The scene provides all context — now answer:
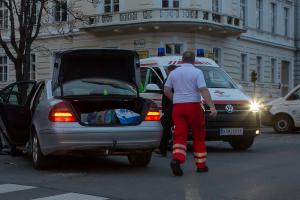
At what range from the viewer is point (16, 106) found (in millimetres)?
10836

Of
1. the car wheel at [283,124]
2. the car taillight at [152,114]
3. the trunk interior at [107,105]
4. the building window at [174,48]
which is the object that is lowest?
the car wheel at [283,124]

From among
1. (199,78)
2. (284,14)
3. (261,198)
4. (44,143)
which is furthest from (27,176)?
(284,14)

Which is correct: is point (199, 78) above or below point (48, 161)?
above

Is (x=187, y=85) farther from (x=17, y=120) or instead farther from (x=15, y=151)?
(x=15, y=151)

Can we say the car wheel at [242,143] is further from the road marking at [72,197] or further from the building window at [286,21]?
the building window at [286,21]

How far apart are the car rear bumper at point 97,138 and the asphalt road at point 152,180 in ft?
1.39

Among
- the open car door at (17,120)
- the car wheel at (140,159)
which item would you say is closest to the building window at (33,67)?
the open car door at (17,120)

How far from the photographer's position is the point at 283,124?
20.8m

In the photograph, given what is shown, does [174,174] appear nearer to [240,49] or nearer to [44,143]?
[44,143]

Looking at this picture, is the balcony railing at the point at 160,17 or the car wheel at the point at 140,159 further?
the balcony railing at the point at 160,17

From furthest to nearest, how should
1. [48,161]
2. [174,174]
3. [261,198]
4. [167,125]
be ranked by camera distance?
[167,125], [48,161], [174,174], [261,198]

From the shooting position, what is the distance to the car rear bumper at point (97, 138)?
8.96 m

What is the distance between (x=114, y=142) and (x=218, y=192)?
6.83 feet

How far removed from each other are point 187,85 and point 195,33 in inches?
1050
